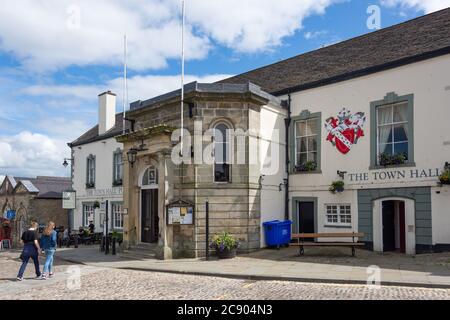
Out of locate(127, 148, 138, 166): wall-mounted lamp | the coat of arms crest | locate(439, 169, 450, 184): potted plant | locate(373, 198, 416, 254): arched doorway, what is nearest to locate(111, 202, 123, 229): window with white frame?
locate(127, 148, 138, 166): wall-mounted lamp

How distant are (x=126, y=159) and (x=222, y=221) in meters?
5.03

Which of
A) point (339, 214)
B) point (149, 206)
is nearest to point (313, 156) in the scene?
point (339, 214)

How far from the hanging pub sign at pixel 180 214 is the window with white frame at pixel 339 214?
5.75m

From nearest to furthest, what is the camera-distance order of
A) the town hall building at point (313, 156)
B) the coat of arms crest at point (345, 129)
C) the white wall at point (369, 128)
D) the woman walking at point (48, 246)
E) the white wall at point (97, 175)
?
the woman walking at point (48, 246) < the white wall at point (369, 128) < the town hall building at point (313, 156) < the coat of arms crest at point (345, 129) < the white wall at point (97, 175)

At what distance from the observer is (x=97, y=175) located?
1129 inches

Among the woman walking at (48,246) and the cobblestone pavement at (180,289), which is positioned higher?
the woman walking at (48,246)

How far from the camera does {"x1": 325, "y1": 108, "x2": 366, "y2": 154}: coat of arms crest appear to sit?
16.7 m

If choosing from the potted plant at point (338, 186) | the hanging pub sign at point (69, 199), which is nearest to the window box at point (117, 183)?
the hanging pub sign at point (69, 199)

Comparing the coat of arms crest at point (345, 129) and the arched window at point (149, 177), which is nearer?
the coat of arms crest at point (345, 129)

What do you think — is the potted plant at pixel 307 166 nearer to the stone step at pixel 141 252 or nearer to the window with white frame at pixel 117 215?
the stone step at pixel 141 252

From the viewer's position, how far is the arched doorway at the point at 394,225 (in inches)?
598

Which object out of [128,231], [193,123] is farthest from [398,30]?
[128,231]

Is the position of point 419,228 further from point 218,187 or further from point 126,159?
point 126,159

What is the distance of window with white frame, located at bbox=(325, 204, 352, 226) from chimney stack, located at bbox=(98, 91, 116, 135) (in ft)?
57.4
